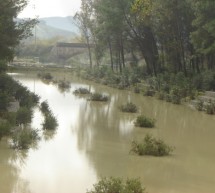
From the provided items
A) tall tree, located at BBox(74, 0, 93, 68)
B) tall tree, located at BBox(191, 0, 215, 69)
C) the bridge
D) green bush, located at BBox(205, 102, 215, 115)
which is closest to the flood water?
green bush, located at BBox(205, 102, 215, 115)

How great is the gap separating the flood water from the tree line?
39.9 feet

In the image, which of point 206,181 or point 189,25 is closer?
point 206,181

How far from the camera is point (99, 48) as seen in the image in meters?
67.1

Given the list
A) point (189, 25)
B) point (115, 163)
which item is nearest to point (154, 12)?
point (189, 25)

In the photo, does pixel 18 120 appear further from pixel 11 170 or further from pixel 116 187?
pixel 116 187

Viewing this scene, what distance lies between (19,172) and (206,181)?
4.91 m

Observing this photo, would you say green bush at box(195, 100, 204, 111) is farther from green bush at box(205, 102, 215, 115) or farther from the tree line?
the tree line

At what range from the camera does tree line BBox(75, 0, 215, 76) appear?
110 ft

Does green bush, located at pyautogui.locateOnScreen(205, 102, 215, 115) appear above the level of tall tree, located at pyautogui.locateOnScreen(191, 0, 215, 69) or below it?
below

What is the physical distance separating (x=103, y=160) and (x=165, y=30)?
31.9 meters

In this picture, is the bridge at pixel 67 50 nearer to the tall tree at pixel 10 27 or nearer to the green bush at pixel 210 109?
the tall tree at pixel 10 27

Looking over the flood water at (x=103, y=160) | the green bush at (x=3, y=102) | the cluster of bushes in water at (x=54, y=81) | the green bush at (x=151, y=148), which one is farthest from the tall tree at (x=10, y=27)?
the cluster of bushes in water at (x=54, y=81)

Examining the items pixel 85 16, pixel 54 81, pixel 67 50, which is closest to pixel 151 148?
pixel 54 81

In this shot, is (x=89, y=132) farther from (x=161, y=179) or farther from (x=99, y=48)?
(x=99, y=48)
